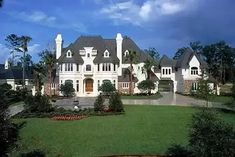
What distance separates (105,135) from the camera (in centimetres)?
2242

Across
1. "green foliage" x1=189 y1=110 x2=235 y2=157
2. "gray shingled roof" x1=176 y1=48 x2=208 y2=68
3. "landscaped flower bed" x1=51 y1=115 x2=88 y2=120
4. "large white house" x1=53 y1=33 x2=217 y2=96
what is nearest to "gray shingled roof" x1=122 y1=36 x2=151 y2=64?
"large white house" x1=53 y1=33 x2=217 y2=96

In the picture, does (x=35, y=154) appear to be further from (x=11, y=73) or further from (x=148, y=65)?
(x=11, y=73)

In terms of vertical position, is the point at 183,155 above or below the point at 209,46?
below

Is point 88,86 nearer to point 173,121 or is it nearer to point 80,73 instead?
point 80,73

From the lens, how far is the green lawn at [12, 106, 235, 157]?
1803 cm

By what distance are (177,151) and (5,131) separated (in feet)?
29.4

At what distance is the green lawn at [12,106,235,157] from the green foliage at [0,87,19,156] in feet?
19.0

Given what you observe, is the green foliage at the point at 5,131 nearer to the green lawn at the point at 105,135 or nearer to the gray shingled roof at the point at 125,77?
the green lawn at the point at 105,135

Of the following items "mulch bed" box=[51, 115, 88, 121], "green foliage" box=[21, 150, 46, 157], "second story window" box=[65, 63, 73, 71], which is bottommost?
"green foliage" box=[21, 150, 46, 157]

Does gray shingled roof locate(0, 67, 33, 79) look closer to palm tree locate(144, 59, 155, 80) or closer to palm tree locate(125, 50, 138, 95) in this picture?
palm tree locate(125, 50, 138, 95)

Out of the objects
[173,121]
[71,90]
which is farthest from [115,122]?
[71,90]

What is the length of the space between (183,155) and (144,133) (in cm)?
655

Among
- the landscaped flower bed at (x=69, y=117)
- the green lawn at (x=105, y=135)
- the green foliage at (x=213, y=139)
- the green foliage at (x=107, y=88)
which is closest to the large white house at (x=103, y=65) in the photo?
the green foliage at (x=107, y=88)

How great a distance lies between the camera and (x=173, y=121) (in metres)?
29.0
